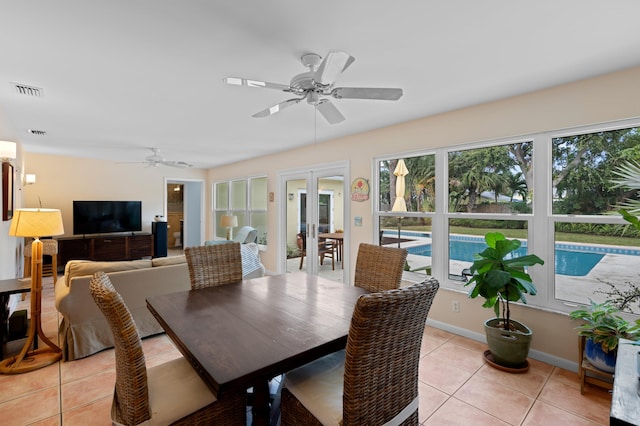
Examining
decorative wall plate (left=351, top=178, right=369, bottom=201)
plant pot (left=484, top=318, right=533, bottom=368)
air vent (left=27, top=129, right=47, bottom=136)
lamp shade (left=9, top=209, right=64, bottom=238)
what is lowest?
plant pot (left=484, top=318, right=533, bottom=368)

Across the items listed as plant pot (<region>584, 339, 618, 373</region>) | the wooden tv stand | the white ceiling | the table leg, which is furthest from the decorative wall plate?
the wooden tv stand

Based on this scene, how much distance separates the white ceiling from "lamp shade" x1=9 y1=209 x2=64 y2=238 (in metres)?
1.09

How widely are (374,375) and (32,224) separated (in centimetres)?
292

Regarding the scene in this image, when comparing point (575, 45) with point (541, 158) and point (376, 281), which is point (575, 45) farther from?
point (376, 281)

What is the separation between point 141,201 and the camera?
7.12 m

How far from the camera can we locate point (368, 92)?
6.31ft

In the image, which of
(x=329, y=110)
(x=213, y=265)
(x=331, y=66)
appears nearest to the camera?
(x=331, y=66)

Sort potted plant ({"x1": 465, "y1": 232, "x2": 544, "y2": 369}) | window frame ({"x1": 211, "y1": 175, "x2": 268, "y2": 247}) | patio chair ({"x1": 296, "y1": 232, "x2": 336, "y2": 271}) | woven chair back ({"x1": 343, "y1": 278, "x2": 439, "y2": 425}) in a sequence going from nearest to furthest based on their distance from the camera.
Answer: woven chair back ({"x1": 343, "y1": 278, "x2": 439, "y2": 425}) < potted plant ({"x1": 465, "y1": 232, "x2": 544, "y2": 369}) < patio chair ({"x1": 296, "y1": 232, "x2": 336, "y2": 271}) < window frame ({"x1": 211, "y1": 175, "x2": 268, "y2": 247})

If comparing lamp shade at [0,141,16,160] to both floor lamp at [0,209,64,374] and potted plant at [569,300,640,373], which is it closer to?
floor lamp at [0,209,64,374]

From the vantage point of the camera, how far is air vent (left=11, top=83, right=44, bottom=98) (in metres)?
2.62

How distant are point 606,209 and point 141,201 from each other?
7958mm

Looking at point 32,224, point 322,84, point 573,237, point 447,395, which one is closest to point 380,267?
point 447,395

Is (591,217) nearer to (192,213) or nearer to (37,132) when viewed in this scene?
(37,132)

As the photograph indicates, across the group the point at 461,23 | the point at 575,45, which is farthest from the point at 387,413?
the point at 575,45
